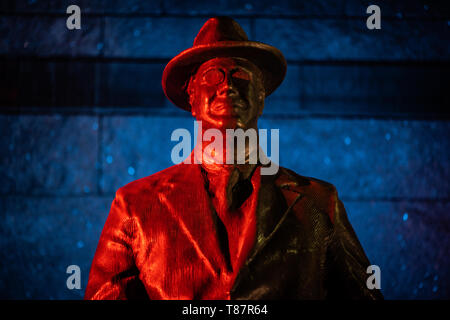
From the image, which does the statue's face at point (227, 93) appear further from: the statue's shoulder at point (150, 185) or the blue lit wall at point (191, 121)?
the blue lit wall at point (191, 121)

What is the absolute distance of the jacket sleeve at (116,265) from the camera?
220 centimetres

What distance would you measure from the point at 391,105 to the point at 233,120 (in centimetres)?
161

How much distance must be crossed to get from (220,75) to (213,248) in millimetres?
853

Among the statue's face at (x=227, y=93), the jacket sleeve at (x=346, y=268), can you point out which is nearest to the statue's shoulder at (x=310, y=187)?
the jacket sleeve at (x=346, y=268)

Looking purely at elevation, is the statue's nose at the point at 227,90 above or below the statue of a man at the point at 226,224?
above

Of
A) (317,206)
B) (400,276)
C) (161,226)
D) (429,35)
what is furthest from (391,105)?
(161,226)

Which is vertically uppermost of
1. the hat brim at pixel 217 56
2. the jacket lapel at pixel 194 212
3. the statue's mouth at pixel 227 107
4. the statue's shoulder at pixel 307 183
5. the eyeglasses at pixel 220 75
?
the hat brim at pixel 217 56

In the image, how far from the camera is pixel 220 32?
8.41 ft

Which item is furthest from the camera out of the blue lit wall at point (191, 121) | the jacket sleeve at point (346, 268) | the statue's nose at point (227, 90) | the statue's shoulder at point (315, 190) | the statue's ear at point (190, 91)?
the blue lit wall at point (191, 121)

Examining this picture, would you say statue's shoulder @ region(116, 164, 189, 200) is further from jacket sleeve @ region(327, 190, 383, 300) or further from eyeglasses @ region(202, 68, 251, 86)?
jacket sleeve @ region(327, 190, 383, 300)

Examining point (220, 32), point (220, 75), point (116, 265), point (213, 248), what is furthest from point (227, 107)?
point (116, 265)

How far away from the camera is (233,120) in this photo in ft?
8.06

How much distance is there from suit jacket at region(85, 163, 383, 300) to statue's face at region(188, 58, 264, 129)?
1.00ft
